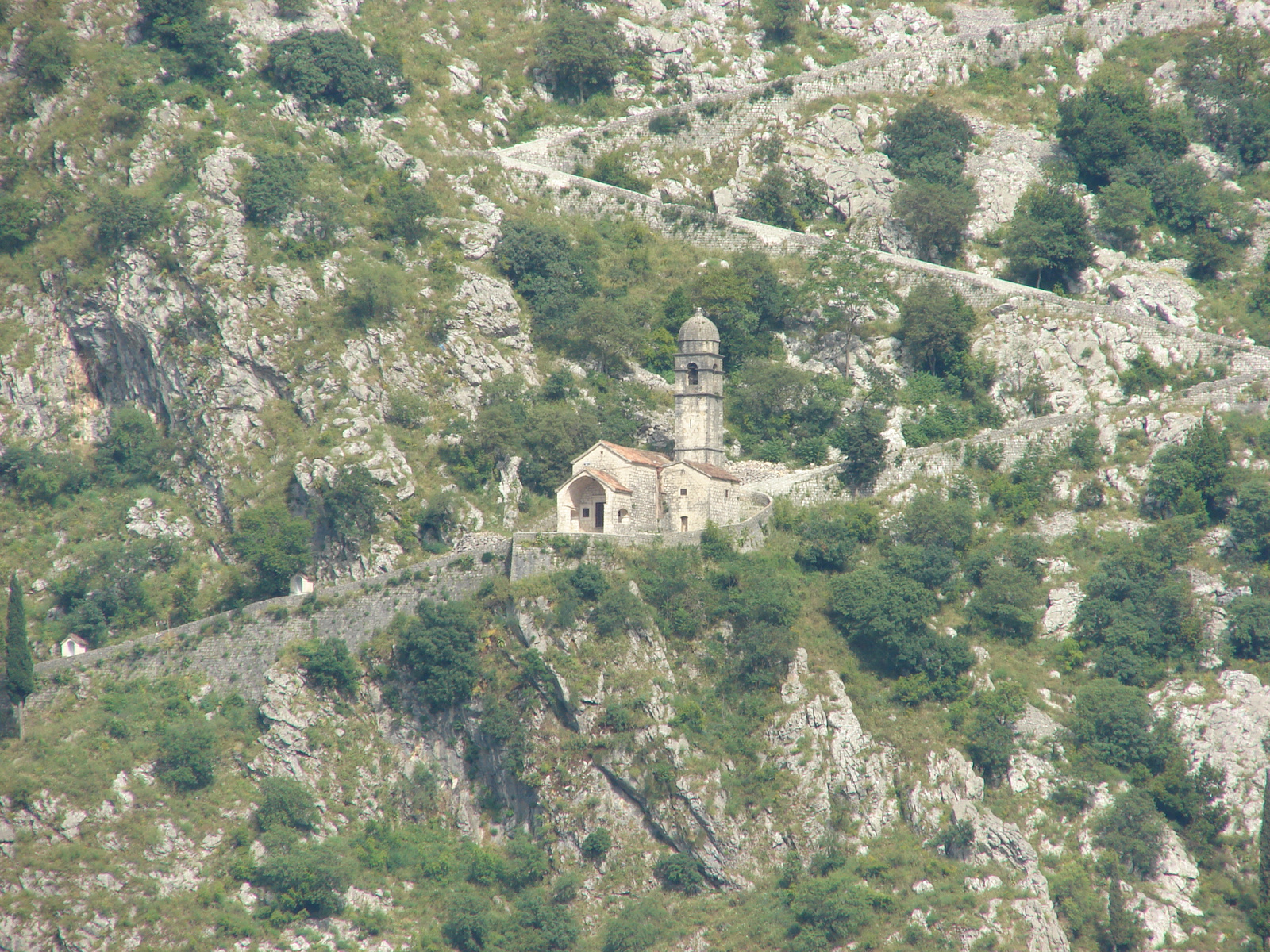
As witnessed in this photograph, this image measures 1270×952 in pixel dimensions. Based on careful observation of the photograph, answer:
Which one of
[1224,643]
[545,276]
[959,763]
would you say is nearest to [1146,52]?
[545,276]

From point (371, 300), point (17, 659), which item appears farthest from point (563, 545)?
point (17, 659)

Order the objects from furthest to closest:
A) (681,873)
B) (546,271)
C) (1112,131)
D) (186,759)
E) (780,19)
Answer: (780,19) → (1112,131) → (546,271) → (186,759) → (681,873)

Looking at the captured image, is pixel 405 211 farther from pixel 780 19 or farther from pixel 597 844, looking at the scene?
pixel 597 844

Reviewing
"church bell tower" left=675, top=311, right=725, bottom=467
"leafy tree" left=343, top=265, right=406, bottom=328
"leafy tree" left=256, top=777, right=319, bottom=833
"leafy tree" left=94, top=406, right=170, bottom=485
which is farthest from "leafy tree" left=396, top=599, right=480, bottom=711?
"leafy tree" left=94, top=406, right=170, bottom=485

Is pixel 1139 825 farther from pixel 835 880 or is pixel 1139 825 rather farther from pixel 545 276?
pixel 545 276

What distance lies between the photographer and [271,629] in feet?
218

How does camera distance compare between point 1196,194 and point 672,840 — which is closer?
point 672,840

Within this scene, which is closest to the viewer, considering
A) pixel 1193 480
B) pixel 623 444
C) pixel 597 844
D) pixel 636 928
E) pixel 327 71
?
pixel 636 928

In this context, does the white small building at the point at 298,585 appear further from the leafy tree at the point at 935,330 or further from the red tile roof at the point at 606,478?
the leafy tree at the point at 935,330

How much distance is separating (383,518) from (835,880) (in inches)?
1006

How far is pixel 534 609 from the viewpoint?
208 feet

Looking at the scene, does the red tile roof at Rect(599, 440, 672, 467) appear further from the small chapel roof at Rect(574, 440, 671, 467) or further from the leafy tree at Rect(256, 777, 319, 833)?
the leafy tree at Rect(256, 777, 319, 833)

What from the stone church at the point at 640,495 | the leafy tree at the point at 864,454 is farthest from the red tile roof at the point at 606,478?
the leafy tree at the point at 864,454

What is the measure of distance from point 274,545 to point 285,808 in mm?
13198
